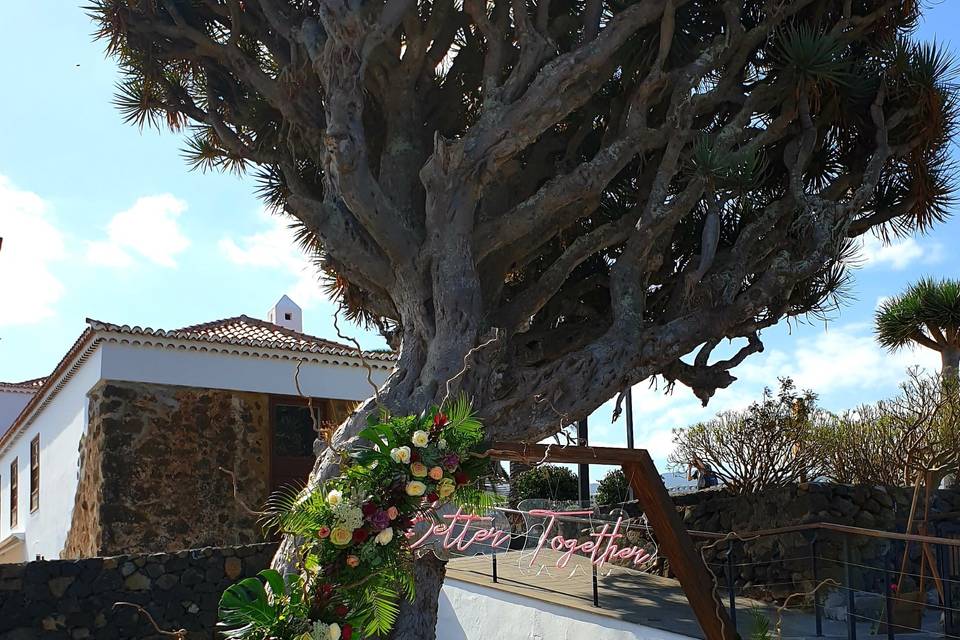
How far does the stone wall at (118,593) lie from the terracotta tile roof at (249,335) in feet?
14.7

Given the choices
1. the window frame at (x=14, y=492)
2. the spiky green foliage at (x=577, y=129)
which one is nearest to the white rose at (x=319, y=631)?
the spiky green foliage at (x=577, y=129)

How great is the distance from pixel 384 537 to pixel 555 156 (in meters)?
6.59

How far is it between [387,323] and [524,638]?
3980 millimetres

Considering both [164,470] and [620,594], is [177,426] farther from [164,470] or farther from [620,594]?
[620,594]

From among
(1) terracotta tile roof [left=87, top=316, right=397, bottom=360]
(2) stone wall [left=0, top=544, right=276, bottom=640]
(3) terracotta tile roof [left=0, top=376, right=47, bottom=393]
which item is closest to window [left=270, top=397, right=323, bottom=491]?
(1) terracotta tile roof [left=87, top=316, right=397, bottom=360]

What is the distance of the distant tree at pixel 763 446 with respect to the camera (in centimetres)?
1327

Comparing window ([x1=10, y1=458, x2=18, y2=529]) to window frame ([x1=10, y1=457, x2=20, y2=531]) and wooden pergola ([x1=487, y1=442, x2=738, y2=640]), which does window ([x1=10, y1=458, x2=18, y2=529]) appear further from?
wooden pergola ([x1=487, y1=442, x2=738, y2=640])

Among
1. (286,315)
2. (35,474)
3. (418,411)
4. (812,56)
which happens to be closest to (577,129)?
(812,56)

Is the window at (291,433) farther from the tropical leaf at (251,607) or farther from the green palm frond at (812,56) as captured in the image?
the tropical leaf at (251,607)

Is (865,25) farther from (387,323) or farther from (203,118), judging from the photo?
(203,118)

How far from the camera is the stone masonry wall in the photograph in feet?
48.0

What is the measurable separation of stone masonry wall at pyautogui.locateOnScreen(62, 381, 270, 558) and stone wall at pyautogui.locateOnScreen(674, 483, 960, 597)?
7.37 metres

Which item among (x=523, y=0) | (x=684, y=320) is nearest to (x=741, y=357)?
(x=684, y=320)

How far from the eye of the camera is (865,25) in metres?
10.7
